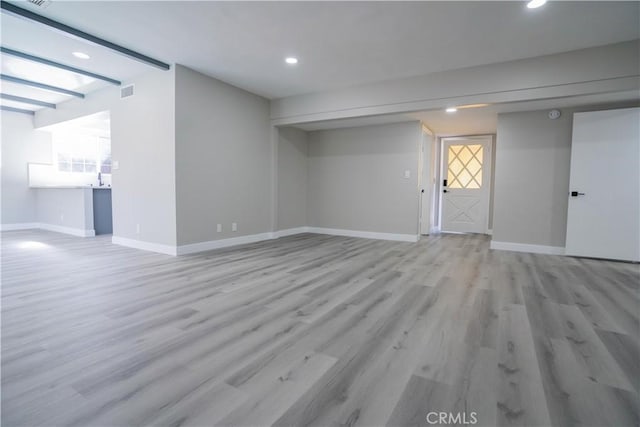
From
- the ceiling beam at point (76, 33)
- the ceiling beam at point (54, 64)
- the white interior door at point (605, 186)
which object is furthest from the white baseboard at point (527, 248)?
the ceiling beam at point (54, 64)

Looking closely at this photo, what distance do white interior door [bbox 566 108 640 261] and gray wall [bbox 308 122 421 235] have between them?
2.36m

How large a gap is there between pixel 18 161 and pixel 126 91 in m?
4.35

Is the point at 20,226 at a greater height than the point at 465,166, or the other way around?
the point at 465,166

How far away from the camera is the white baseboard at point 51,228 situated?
6.03 meters

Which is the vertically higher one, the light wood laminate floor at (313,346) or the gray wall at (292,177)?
the gray wall at (292,177)

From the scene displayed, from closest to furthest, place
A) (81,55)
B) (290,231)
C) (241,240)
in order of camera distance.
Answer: (81,55)
(241,240)
(290,231)

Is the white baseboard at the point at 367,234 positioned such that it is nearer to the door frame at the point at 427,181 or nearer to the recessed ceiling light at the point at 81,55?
the door frame at the point at 427,181

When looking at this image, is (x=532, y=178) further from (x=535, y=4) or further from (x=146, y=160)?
(x=146, y=160)

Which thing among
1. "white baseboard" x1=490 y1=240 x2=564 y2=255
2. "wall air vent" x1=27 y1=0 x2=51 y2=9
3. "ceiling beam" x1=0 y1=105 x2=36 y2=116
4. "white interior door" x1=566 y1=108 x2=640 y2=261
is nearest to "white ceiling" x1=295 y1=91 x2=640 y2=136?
"white interior door" x1=566 y1=108 x2=640 y2=261

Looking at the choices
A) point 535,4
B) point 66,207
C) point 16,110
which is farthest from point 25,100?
point 535,4

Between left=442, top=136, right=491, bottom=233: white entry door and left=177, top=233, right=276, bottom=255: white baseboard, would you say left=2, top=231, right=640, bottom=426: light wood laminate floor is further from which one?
left=442, top=136, right=491, bottom=233: white entry door

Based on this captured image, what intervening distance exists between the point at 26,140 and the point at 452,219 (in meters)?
10.1

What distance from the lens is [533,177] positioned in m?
4.99
